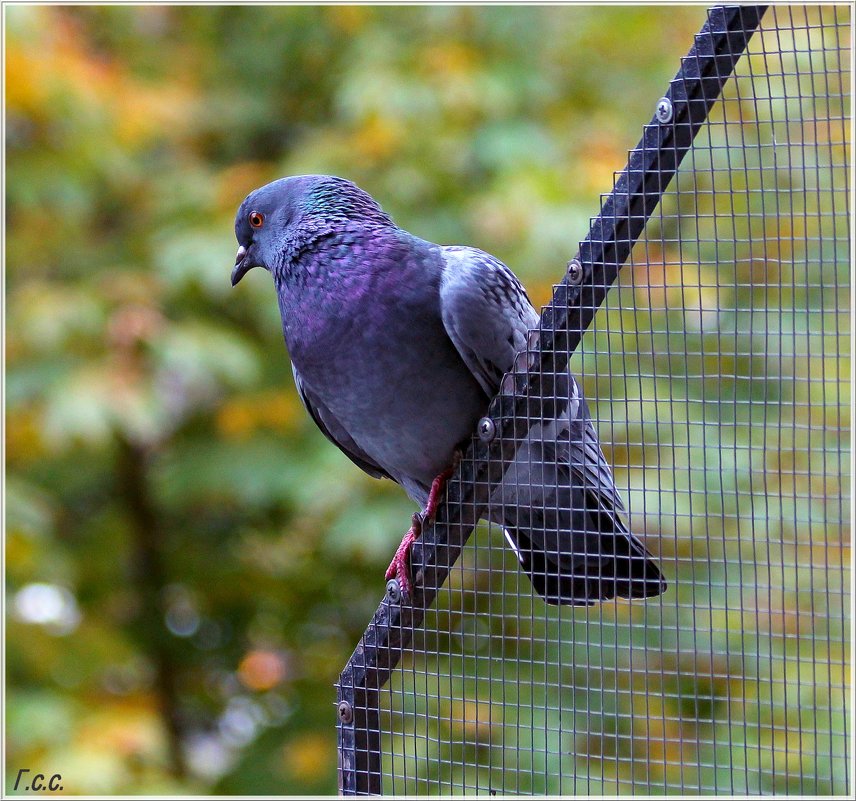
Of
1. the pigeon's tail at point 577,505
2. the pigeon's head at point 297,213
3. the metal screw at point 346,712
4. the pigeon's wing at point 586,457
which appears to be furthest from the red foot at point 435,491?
the pigeon's head at point 297,213

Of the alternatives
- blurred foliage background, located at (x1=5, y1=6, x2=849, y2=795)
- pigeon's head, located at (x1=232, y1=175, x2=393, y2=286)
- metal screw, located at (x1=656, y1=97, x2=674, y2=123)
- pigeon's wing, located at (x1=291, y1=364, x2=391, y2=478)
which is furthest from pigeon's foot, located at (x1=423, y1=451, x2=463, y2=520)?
blurred foliage background, located at (x1=5, y1=6, x2=849, y2=795)

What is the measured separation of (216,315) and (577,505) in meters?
2.92

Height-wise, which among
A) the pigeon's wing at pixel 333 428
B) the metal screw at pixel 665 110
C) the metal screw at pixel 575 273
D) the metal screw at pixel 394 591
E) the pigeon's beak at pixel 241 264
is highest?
the pigeon's beak at pixel 241 264

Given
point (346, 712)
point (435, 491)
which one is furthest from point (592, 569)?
point (346, 712)

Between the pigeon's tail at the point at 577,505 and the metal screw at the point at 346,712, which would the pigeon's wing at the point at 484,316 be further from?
the metal screw at the point at 346,712

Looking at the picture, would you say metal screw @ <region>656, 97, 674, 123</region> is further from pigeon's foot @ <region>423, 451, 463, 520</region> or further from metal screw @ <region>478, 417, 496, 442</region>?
pigeon's foot @ <region>423, 451, 463, 520</region>

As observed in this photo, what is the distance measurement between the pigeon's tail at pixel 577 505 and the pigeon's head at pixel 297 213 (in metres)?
0.70

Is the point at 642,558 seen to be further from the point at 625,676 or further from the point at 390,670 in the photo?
the point at 625,676

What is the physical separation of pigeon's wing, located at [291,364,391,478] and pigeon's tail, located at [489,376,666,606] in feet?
1.59

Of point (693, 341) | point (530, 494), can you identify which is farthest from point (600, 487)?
point (693, 341)

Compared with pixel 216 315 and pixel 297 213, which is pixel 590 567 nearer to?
pixel 297 213

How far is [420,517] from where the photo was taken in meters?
2.40

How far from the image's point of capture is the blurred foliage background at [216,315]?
424 cm

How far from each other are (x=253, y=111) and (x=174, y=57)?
2.02 ft
